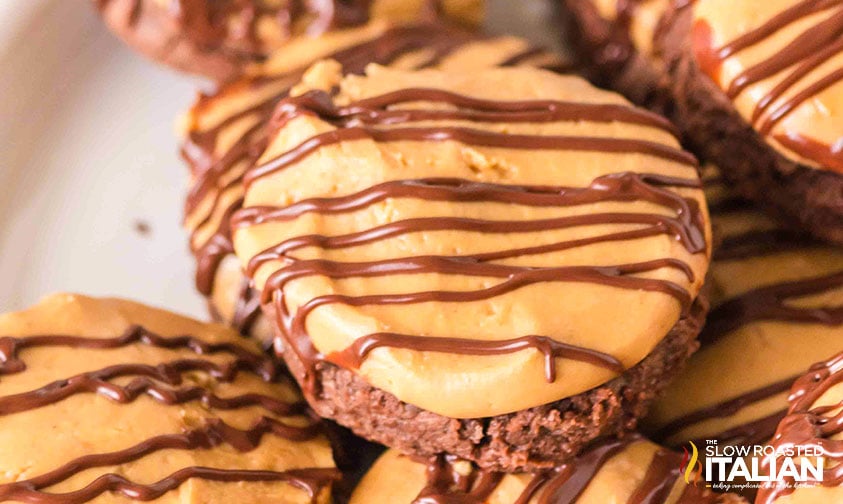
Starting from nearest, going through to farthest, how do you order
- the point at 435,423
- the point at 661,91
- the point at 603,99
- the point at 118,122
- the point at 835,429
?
the point at 835,429 < the point at 435,423 < the point at 603,99 < the point at 661,91 < the point at 118,122

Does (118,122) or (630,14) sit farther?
(118,122)

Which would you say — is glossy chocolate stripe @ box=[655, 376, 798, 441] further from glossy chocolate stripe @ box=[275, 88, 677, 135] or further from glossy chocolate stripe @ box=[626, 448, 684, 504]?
glossy chocolate stripe @ box=[275, 88, 677, 135]

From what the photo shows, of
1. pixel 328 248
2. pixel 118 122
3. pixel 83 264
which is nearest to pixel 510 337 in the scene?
pixel 328 248

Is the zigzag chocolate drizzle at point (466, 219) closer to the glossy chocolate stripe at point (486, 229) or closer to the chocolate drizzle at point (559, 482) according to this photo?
the glossy chocolate stripe at point (486, 229)

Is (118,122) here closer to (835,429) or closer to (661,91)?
(661,91)

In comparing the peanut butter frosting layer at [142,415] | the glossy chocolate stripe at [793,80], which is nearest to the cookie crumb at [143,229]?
the peanut butter frosting layer at [142,415]

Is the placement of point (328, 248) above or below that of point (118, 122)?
above
